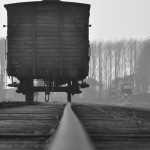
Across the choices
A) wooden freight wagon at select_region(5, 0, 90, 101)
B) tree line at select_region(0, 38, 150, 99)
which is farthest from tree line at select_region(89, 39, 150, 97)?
wooden freight wagon at select_region(5, 0, 90, 101)

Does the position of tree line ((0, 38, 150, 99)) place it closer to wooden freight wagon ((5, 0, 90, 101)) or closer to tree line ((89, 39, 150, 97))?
tree line ((89, 39, 150, 97))

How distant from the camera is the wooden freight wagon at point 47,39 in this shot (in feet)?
40.0

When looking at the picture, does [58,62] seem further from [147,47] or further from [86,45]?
[147,47]

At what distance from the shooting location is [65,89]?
12.8 meters

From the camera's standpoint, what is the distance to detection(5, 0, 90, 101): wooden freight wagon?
40.0ft

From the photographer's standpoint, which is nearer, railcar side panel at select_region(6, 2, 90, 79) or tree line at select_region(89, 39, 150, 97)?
railcar side panel at select_region(6, 2, 90, 79)

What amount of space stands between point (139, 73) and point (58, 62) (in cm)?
4212

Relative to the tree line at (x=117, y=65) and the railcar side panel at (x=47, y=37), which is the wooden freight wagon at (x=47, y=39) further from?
the tree line at (x=117, y=65)

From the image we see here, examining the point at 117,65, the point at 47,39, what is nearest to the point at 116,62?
the point at 117,65

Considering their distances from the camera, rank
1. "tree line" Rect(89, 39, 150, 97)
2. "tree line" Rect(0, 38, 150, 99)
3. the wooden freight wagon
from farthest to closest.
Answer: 1. "tree line" Rect(89, 39, 150, 97)
2. "tree line" Rect(0, 38, 150, 99)
3. the wooden freight wagon

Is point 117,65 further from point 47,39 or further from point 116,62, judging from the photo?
point 47,39

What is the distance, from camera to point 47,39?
12.4 meters

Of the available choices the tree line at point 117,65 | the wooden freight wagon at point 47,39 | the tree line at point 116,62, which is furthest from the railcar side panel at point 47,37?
the tree line at point 116,62

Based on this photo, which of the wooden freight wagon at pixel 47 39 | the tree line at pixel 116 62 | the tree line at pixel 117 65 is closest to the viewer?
the wooden freight wagon at pixel 47 39
